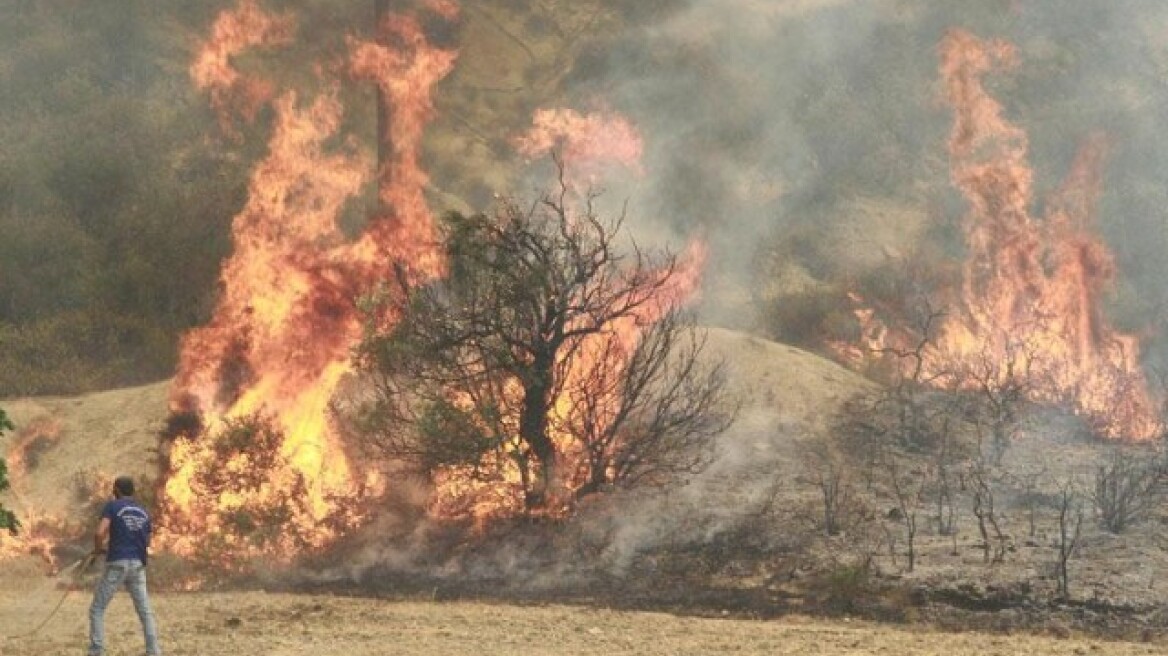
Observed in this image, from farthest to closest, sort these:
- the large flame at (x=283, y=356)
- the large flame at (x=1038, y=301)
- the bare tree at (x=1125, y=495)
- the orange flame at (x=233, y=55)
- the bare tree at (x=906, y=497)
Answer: the orange flame at (x=233, y=55)
the large flame at (x=1038, y=301)
the large flame at (x=283, y=356)
the bare tree at (x=1125, y=495)
the bare tree at (x=906, y=497)

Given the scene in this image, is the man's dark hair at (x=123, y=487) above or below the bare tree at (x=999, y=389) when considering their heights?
below

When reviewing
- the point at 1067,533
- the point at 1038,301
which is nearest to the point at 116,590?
the point at 1067,533

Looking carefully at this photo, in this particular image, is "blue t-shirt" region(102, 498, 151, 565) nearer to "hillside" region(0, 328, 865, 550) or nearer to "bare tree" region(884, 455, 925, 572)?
"hillside" region(0, 328, 865, 550)

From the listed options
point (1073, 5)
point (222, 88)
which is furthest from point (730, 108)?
point (222, 88)

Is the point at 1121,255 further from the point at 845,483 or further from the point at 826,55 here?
the point at 845,483

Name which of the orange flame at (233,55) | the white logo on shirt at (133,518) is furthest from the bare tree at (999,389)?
the orange flame at (233,55)

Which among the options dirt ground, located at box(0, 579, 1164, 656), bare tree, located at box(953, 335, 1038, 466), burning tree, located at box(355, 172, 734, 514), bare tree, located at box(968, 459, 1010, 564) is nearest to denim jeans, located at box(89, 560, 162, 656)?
dirt ground, located at box(0, 579, 1164, 656)

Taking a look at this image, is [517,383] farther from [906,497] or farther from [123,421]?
[123,421]

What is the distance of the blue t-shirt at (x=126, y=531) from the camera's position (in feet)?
36.9

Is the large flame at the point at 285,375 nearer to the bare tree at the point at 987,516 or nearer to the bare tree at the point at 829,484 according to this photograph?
the bare tree at the point at 829,484

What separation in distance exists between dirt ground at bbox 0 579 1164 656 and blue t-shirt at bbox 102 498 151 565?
123 centimetres

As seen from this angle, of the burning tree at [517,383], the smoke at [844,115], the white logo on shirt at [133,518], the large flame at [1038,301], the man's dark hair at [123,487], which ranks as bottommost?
the white logo on shirt at [133,518]

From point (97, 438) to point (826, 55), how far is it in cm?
3166

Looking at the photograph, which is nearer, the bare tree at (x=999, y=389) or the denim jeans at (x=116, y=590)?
the denim jeans at (x=116, y=590)
